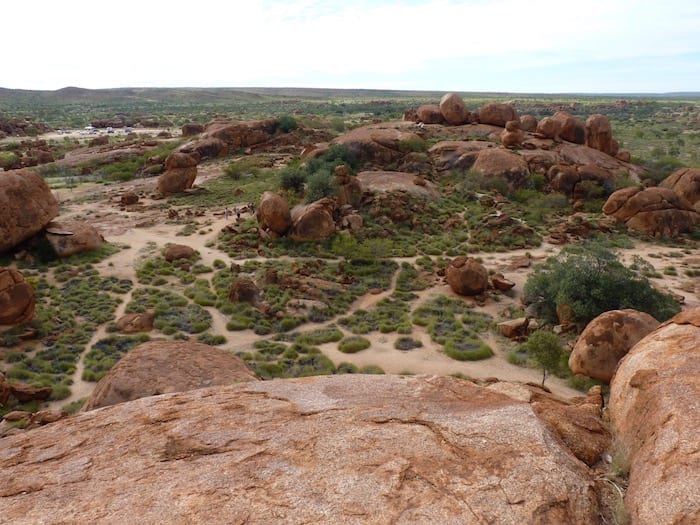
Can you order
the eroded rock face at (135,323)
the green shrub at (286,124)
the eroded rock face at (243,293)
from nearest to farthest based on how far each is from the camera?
1. the eroded rock face at (135,323)
2. the eroded rock face at (243,293)
3. the green shrub at (286,124)

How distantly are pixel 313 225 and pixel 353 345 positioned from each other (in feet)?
38.6

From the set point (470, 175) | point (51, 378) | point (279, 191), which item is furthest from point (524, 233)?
point (51, 378)

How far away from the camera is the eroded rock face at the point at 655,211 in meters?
29.0

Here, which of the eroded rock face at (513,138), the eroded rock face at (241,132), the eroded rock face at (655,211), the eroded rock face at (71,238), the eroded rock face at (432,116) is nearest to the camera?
the eroded rock face at (71,238)

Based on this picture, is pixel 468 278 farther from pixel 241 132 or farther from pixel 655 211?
pixel 241 132

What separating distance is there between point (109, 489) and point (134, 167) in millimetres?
49847

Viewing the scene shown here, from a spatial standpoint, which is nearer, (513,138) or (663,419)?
(663,419)

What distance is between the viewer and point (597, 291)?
17.0 meters

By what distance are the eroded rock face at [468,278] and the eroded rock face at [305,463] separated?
46.0 ft

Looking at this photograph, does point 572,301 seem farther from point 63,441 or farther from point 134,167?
point 134,167

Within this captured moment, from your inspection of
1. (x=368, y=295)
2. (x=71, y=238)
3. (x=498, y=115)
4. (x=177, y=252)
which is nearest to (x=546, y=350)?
(x=368, y=295)

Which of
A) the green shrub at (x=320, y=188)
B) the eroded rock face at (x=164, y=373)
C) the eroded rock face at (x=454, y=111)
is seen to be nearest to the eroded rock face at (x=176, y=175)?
the green shrub at (x=320, y=188)

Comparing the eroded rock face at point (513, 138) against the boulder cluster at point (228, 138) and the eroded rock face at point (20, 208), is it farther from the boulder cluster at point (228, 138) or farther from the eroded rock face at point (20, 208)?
the eroded rock face at point (20, 208)

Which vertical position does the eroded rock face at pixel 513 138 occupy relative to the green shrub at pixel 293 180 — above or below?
above
